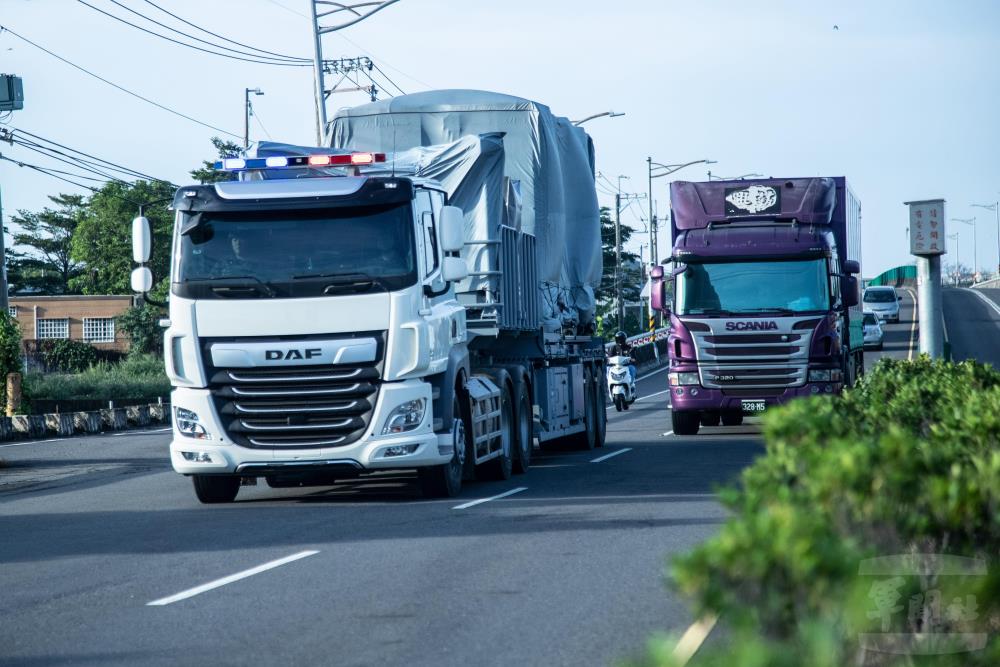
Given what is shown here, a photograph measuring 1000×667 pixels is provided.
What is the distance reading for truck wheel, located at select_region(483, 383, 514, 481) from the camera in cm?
1645

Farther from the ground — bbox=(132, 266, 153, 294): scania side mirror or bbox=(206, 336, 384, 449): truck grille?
bbox=(132, 266, 153, 294): scania side mirror

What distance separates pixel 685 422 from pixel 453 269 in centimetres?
1053

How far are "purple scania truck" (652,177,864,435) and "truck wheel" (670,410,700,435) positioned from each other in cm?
139

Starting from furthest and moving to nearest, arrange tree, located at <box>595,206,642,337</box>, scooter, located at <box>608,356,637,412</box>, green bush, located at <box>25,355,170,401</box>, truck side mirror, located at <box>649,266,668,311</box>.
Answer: tree, located at <box>595,206,642,337</box> → green bush, located at <box>25,355,170,401</box> → scooter, located at <box>608,356,637,412</box> → truck side mirror, located at <box>649,266,668,311</box>

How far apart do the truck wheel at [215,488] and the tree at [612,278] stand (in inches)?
2102

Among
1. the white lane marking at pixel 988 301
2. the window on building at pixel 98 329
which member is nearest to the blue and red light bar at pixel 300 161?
the window on building at pixel 98 329

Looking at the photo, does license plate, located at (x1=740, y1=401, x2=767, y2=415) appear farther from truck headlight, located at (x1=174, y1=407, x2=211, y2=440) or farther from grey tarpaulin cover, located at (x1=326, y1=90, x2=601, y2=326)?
truck headlight, located at (x1=174, y1=407, x2=211, y2=440)

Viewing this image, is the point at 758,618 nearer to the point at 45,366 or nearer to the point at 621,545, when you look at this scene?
the point at 621,545

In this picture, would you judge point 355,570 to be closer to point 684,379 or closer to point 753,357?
point 753,357

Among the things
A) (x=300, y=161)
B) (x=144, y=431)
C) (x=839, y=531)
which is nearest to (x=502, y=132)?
(x=300, y=161)

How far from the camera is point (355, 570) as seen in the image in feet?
31.9

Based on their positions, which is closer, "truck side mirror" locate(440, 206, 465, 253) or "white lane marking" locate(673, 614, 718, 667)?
"white lane marking" locate(673, 614, 718, 667)

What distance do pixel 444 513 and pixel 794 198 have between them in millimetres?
10526

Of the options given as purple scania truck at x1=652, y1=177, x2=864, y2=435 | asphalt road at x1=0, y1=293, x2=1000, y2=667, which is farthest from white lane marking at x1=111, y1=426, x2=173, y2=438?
A: purple scania truck at x1=652, y1=177, x2=864, y2=435
